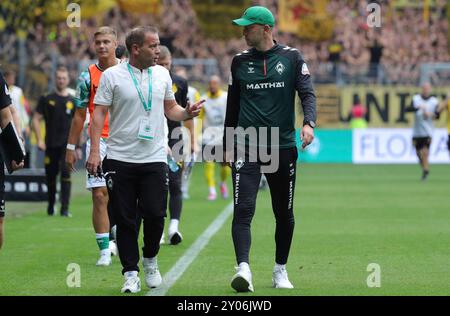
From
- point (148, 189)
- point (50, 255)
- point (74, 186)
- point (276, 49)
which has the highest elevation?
point (276, 49)

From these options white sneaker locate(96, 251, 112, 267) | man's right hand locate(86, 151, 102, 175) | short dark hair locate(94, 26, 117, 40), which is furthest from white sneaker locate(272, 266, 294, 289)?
short dark hair locate(94, 26, 117, 40)

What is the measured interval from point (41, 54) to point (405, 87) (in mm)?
12861

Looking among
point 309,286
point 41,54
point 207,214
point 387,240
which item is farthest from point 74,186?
point 309,286

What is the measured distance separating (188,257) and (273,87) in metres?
3.34

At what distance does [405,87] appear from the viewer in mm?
38719

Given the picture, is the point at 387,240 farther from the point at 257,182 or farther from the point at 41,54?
the point at 41,54

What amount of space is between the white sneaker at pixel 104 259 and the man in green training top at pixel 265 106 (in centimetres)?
245

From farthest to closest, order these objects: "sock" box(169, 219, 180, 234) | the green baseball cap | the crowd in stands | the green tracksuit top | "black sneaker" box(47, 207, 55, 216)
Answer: the crowd in stands
"black sneaker" box(47, 207, 55, 216)
"sock" box(169, 219, 180, 234)
the green tracksuit top
the green baseball cap

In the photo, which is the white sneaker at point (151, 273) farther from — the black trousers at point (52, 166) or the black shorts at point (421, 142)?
the black shorts at point (421, 142)

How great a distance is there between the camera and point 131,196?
32.9ft

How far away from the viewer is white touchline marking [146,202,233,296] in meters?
10.2

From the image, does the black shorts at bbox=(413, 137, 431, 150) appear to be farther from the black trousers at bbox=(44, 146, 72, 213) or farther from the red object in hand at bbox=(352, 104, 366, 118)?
the black trousers at bbox=(44, 146, 72, 213)

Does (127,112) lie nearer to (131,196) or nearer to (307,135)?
(131,196)

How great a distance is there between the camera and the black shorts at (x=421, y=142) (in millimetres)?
30498
